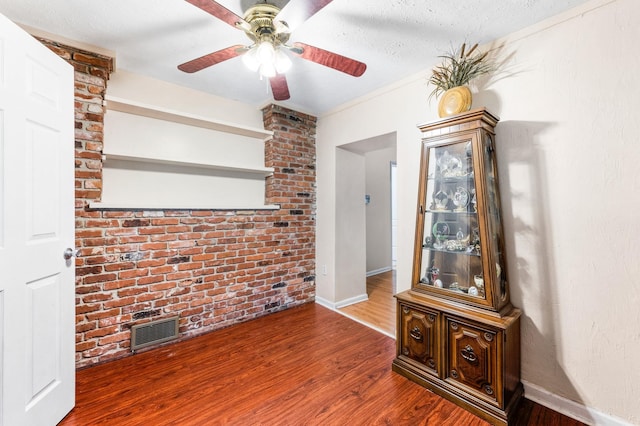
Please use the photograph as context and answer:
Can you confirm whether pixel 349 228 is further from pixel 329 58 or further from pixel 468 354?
pixel 329 58

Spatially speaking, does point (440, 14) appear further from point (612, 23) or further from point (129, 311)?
point (129, 311)

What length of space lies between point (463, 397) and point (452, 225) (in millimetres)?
1097

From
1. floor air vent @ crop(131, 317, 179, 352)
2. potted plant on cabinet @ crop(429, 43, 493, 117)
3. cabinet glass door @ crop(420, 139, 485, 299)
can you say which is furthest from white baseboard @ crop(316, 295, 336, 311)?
potted plant on cabinet @ crop(429, 43, 493, 117)

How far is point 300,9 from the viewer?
1.29 meters

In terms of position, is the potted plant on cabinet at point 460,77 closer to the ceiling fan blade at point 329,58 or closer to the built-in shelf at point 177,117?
the ceiling fan blade at point 329,58

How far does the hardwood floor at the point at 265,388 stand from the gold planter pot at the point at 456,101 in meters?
1.94

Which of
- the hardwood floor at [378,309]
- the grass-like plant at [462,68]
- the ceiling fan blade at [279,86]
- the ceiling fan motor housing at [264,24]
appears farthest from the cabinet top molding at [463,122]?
the hardwood floor at [378,309]

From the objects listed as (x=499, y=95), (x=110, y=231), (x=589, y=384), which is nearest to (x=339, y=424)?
(x=589, y=384)

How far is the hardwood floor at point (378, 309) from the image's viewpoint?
9.52ft

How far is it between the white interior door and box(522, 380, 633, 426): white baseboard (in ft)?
9.46

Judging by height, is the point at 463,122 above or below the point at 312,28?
below

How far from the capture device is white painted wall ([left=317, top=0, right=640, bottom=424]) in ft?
4.96

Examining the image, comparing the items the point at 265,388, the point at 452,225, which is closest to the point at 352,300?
the point at 265,388

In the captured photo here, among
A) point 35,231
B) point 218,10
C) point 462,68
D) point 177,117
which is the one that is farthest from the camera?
point 177,117
